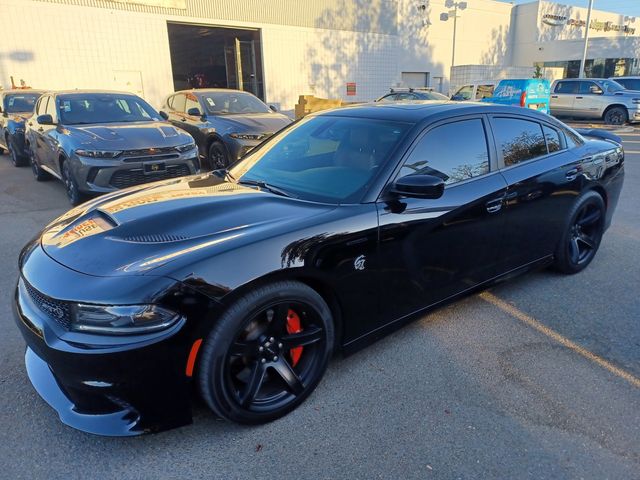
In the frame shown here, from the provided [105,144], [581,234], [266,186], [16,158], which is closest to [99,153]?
[105,144]

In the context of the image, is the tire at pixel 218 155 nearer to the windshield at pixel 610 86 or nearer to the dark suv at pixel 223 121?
the dark suv at pixel 223 121

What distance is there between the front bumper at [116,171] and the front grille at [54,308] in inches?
170

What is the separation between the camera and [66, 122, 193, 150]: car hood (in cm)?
628

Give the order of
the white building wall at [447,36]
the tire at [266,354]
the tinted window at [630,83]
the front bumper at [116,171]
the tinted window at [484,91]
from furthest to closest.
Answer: the white building wall at [447,36], the tinted window at [630,83], the tinted window at [484,91], the front bumper at [116,171], the tire at [266,354]

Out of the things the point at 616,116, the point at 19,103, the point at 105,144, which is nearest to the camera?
the point at 105,144

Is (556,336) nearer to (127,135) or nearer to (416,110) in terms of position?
(416,110)

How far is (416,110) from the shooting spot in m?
3.13

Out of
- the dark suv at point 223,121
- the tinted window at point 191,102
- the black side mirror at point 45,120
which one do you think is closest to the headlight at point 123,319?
the dark suv at point 223,121

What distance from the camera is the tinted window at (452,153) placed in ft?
9.41

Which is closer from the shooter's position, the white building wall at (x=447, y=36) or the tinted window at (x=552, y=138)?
the tinted window at (x=552, y=138)

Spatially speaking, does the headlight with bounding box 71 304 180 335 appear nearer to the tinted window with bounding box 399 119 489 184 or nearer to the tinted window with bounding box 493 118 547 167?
the tinted window with bounding box 399 119 489 184

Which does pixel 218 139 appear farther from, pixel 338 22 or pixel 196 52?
pixel 196 52

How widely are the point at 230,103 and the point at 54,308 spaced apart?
8215 millimetres

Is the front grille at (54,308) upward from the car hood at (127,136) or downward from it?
A: downward
